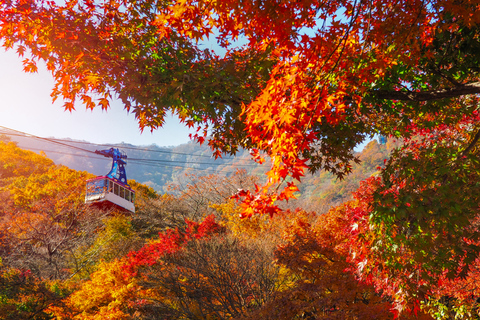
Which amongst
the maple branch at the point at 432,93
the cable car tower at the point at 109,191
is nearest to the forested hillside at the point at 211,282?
the cable car tower at the point at 109,191

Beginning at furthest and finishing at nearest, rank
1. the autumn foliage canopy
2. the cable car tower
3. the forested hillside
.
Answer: the cable car tower < the forested hillside < the autumn foliage canopy

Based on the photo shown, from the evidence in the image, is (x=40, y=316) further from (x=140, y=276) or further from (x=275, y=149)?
(x=275, y=149)

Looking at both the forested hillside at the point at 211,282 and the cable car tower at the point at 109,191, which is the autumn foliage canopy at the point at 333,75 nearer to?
the forested hillside at the point at 211,282

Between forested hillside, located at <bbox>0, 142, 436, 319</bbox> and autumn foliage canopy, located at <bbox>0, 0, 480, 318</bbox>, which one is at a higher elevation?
autumn foliage canopy, located at <bbox>0, 0, 480, 318</bbox>

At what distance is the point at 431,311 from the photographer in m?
7.29

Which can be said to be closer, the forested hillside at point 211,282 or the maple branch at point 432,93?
the maple branch at point 432,93

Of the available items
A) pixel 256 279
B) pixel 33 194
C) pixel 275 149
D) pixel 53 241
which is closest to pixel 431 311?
pixel 256 279

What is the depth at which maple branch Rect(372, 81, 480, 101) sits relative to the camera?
9.96 feet

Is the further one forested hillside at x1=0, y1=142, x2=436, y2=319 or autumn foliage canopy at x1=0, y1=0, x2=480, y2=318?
forested hillside at x1=0, y1=142, x2=436, y2=319

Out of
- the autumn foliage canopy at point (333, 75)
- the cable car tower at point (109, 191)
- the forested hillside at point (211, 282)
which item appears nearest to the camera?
the autumn foliage canopy at point (333, 75)

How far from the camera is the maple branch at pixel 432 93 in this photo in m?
3.04

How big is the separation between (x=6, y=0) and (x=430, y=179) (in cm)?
517

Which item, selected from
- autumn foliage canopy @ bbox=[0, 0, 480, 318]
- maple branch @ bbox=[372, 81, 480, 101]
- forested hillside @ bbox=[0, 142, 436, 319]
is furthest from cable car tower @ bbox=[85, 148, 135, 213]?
maple branch @ bbox=[372, 81, 480, 101]

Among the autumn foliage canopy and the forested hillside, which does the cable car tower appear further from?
the autumn foliage canopy
